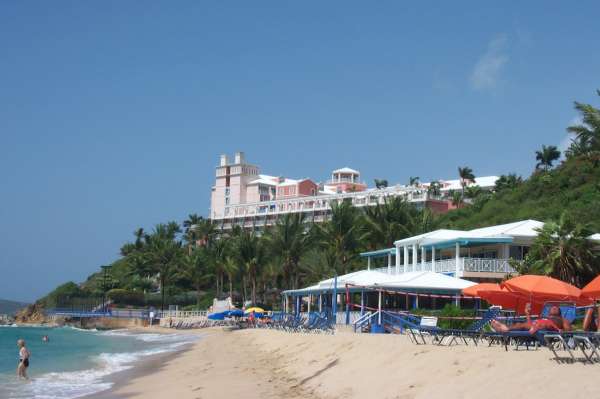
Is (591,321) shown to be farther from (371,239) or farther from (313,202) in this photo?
(313,202)

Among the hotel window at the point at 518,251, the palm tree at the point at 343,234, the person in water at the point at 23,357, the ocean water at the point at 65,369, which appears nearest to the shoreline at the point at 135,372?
the ocean water at the point at 65,369

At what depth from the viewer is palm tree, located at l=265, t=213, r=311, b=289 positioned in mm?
58219

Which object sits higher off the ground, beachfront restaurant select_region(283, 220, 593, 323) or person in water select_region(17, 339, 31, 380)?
beachfront restaurant select_region(283, 220, 593, 323)

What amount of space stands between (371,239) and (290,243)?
8.16 m

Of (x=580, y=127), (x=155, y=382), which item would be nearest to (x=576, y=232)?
(x=155, y=382)

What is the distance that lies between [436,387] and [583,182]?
168 feet

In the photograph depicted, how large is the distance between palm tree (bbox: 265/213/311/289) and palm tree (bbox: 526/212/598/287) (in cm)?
3271

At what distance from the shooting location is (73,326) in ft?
257

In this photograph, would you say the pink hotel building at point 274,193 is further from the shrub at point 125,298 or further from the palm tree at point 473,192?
the shrub at point 125,298

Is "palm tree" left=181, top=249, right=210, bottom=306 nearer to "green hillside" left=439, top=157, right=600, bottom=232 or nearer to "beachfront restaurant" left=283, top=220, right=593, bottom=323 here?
"green hillside" left=439, top=157, right=600, bottom=232

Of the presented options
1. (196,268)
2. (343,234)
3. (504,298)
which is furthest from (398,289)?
(196,268)

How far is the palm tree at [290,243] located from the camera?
58.2 m

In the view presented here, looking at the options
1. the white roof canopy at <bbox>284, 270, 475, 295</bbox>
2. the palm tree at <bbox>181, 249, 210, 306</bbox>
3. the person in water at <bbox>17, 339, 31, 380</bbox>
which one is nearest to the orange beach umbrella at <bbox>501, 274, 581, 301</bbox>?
the white roof canopy at <bbox>284, 270, 475, 295</bbox>

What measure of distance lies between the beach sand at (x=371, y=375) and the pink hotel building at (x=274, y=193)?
241ft
